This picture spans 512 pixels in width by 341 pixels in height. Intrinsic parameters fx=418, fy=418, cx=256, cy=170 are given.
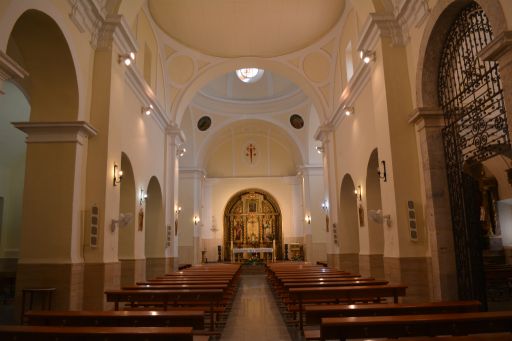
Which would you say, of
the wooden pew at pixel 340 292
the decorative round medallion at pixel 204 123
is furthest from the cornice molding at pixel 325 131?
the wooden pew at pixel 340 292

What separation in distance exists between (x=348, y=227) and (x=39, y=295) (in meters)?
9.54

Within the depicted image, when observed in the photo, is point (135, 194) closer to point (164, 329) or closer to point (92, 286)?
point (92, 286)

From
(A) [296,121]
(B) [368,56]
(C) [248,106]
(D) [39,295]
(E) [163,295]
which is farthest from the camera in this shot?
(C) [248,106]

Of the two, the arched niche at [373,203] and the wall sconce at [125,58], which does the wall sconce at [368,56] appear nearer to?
the arched niche at [373,203]

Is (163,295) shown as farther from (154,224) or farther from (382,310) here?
(154,224)

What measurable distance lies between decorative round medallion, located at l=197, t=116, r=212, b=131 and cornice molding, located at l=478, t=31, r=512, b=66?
18.2 m

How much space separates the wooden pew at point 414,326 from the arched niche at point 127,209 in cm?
793

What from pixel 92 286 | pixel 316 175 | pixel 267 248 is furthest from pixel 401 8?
pixel 267 248

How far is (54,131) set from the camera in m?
7.79

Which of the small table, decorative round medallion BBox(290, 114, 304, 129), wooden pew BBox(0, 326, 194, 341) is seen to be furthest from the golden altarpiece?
wooden pew BBox(0, 326, 194, 341)

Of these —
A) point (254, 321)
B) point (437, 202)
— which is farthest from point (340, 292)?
point (437, 202)

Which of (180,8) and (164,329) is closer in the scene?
(164,329)

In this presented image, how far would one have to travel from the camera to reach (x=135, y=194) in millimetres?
11070

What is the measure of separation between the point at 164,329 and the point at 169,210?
11.2m
